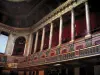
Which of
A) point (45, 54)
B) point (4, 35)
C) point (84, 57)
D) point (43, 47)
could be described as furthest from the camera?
point (4, 35)

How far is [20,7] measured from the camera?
665 inches

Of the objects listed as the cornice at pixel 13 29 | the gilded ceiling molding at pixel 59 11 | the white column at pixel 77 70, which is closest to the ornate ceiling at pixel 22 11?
the cornice at pixel 13 29

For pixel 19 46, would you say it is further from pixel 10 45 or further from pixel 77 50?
pixel 77 50

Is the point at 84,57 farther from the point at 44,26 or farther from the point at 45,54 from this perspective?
the point at 44,26

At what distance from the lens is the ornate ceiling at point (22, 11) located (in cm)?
1520

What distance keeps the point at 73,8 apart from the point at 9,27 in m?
9.08

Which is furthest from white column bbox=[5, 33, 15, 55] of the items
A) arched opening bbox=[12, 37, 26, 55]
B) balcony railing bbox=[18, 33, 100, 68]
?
balcony railing bbox=[18, 33, 100, 68]

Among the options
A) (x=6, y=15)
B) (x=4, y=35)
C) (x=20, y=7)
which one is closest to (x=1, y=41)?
(x=4, y=35)

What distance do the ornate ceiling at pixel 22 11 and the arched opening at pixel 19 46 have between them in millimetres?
1751

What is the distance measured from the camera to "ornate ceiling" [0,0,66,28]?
15.2 m

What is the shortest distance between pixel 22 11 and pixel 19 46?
4566 millimetres

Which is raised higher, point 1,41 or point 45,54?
point 1,41

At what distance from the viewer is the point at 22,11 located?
17.3m

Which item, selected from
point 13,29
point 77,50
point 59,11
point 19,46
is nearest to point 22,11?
point 13,29
